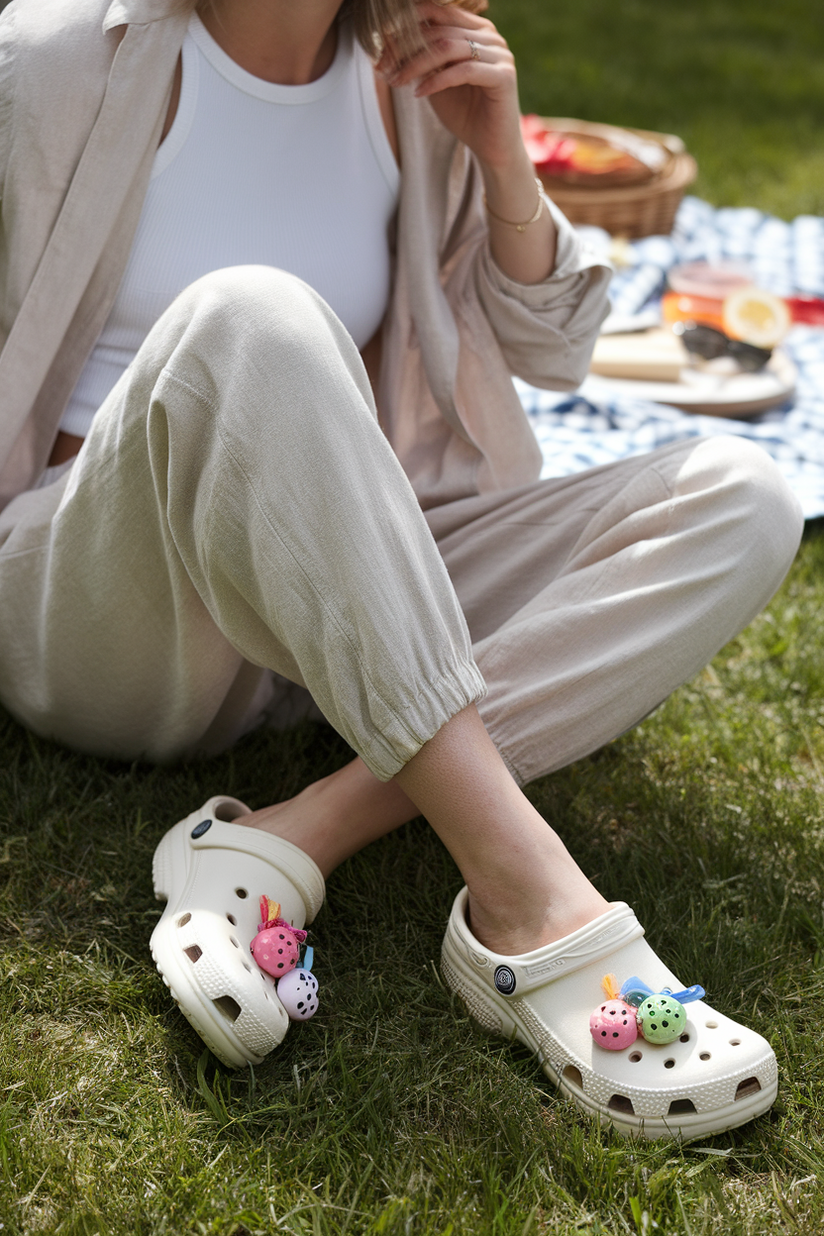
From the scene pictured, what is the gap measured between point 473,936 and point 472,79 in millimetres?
1059

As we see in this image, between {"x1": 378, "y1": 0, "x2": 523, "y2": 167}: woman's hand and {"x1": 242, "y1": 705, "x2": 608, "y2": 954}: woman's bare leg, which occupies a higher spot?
{"x1": 378, "y1": 0, "x2": 523, "y2": 167}: woman's hand

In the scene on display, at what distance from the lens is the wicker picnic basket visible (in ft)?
11.1

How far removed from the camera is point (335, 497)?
3.61 feet

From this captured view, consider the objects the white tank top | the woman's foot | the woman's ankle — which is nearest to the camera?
the woman's ankle

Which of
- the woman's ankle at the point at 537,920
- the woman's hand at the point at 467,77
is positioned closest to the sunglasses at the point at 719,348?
the woman's hand at the point at 467,77

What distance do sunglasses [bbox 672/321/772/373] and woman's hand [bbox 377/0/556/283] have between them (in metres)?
1.12

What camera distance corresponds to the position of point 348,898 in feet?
4.75

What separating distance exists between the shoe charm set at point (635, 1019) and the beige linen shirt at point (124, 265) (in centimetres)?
81

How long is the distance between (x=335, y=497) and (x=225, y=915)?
0.45 meters

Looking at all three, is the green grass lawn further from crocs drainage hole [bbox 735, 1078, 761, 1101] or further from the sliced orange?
the sliced orange

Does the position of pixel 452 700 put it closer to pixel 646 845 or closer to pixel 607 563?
pixel 607 563

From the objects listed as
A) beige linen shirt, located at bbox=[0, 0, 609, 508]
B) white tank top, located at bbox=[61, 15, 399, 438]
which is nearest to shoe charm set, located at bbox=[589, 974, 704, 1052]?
beige linen shirt, located at bbox=[0, 0, 609, 508]

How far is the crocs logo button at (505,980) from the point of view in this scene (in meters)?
1.19

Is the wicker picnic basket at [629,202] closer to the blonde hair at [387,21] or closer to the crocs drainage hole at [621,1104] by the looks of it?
the blonde hair at [387,21]
